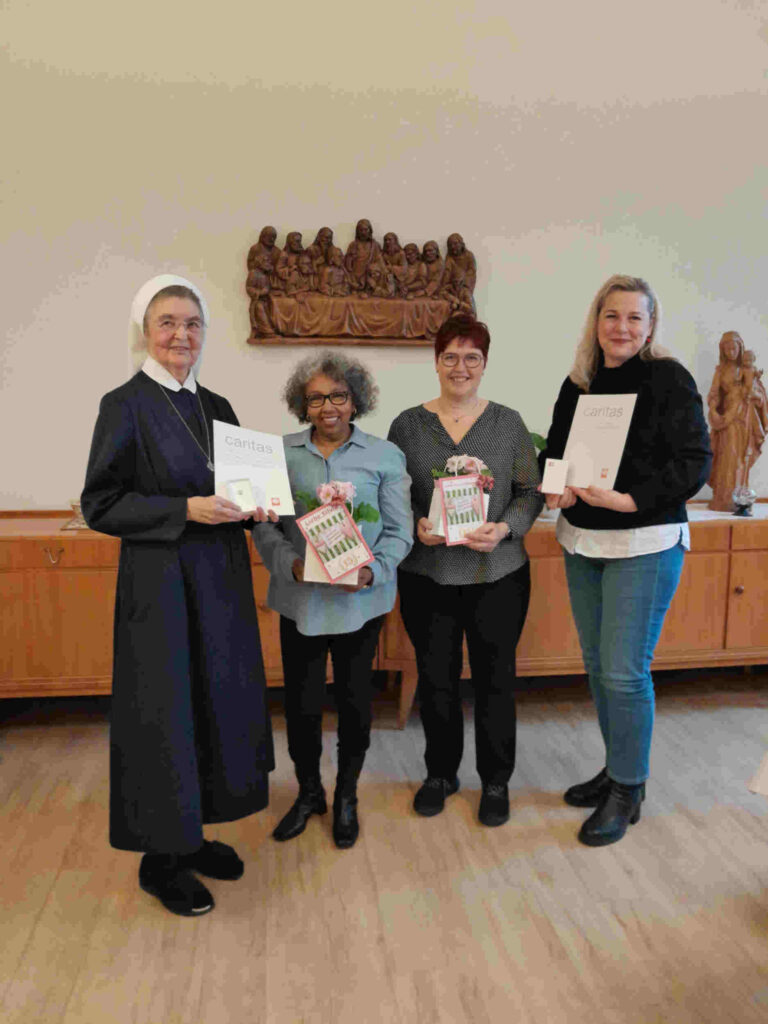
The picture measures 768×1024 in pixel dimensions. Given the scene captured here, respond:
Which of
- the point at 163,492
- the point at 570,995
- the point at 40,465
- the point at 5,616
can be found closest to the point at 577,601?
the point at 570,995

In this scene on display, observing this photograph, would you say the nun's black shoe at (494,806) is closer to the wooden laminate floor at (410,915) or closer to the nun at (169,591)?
the wooden laminate floor at (410,915)

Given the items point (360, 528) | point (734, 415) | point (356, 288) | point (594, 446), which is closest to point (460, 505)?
point (360, 528)

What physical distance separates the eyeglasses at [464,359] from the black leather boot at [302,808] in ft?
4.26

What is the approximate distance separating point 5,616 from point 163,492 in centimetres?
151

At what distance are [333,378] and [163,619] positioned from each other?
0.76 metres

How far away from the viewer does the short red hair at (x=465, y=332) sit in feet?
6.89

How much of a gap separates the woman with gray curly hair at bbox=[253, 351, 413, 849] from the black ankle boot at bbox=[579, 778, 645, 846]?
71cm

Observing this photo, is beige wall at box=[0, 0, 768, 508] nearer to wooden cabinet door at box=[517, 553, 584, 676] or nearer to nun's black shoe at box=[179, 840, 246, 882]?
wooden cabinet door at box=[517, 553, 584, 676]

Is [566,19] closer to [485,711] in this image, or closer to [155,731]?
[485,711]

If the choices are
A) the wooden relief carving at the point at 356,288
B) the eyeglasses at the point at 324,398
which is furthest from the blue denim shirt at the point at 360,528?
the wooden relief carving at the point at 356,288

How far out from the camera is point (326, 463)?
205 centimetres

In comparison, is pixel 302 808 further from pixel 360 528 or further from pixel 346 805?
pixel 360 528

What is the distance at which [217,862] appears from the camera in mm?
2074

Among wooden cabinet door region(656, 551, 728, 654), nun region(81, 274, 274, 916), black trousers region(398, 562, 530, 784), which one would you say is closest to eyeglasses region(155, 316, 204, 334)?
nun region(81, 274, 274, 916)
